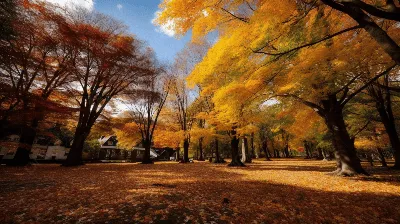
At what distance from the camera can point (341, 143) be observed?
1028 cm

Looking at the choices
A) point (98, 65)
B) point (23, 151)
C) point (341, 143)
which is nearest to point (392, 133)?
point (341, 143)

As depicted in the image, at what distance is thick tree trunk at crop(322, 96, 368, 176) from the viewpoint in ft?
33.1

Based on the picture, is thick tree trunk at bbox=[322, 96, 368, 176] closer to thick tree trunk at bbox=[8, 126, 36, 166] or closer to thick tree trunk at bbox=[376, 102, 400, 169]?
thick tree trunk at bbox=[376, 102, 400, 169]

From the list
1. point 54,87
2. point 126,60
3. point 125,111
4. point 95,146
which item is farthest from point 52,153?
point 126,60

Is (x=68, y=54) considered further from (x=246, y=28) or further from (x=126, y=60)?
(x=246, y=28)

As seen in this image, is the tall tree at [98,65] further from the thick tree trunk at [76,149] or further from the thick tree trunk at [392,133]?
the thick tree trunk at [392,133]

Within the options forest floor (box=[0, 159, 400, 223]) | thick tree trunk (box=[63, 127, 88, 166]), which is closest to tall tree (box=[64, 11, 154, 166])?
thick tree trunk (box=[63, 127, 88, 166])

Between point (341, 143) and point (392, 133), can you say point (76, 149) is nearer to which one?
point (341, 143)

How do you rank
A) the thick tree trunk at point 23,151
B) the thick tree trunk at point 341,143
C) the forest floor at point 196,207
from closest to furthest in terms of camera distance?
1. the forest floor at point 196,207
2. the thick tree trunk at point 341,143
3. the thick tree trunk at point 23,151

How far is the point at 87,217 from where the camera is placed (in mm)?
Result: 3941

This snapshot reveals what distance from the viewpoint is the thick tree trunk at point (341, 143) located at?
10.1 meters

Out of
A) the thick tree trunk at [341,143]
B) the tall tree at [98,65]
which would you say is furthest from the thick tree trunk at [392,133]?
the tall tree at [98,65]

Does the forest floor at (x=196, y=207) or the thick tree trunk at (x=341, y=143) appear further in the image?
the thick tree trunk at (x=341, y=143)

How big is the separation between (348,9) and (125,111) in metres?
27.8
